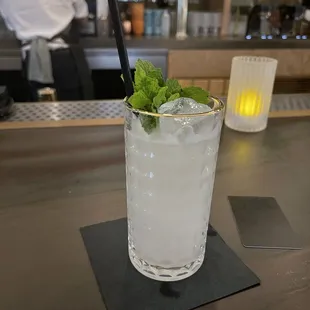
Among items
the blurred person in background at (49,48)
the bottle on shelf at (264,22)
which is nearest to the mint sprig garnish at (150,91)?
the blurred person in background at (49,48)

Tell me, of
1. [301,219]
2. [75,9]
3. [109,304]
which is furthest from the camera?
[75,9]

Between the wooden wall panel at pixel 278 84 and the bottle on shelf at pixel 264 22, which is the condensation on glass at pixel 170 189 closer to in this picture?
the wooden wall panel at pixel 278 84

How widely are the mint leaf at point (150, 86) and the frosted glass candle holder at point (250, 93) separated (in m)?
0.55

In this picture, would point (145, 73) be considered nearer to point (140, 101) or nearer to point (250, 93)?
point (140, 101)

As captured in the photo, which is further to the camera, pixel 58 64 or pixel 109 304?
pixel 58 64

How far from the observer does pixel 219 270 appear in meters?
0.55

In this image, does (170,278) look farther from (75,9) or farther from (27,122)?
(75,9)

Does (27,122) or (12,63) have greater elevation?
(27,122)

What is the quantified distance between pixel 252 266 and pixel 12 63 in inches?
76.3

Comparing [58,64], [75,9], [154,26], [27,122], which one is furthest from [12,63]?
[27,122]

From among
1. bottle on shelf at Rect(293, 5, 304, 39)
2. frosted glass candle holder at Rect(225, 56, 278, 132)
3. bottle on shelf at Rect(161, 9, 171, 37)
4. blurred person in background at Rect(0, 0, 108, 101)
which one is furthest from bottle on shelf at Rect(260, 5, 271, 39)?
frosted glass candle holder at Rect(225, 56, 278, 132)

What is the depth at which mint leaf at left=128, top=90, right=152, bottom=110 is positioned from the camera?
1.61 ft

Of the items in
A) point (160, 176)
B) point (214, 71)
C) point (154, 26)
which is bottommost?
point (214, 71)

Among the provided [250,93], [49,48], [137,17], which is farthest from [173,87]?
[137,17]
